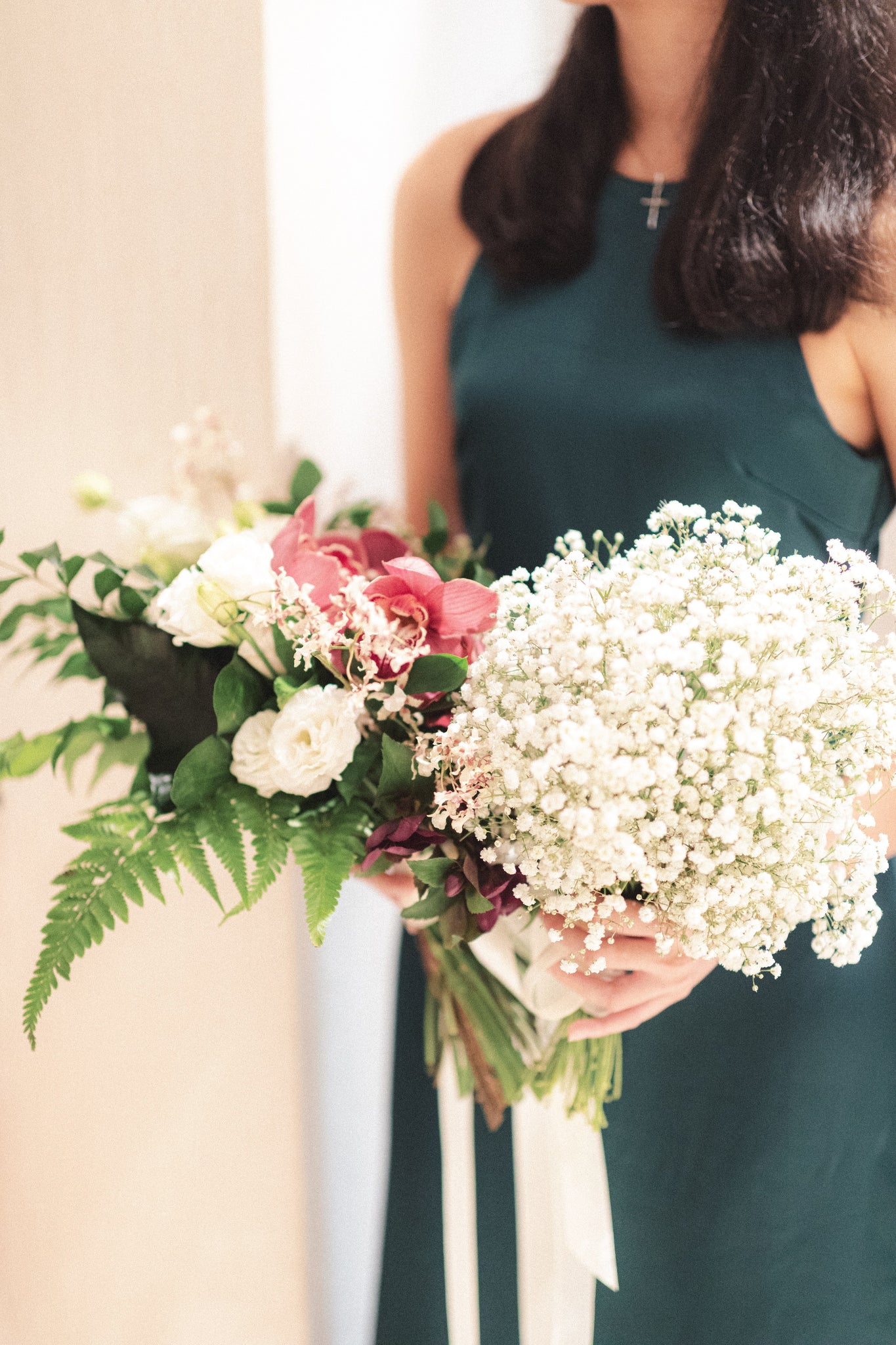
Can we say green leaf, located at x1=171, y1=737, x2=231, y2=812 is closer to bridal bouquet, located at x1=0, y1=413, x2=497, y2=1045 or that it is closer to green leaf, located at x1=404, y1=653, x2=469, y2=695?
bridal bouquet, located at x1=0, y1=413, x2=497, y2=1045

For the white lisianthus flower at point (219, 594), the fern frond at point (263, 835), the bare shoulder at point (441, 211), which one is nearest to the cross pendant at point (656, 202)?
the bare shoulder at point (441, 211)

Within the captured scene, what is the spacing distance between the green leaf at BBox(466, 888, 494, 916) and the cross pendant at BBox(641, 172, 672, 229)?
2.17 ft

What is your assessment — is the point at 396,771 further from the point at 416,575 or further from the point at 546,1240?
the point at 546,1240

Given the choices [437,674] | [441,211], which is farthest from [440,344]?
[437,674]

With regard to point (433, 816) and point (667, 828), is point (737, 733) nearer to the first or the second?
point (667, 828)

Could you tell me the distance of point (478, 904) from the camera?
620 mm

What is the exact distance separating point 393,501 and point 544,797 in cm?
90

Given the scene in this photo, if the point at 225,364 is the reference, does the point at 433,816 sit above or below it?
below

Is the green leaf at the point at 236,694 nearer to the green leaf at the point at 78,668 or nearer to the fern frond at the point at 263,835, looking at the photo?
the fern frond at the point at 263,835

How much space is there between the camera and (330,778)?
62 centimetres

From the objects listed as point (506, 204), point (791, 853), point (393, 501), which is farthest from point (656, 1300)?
point (506, 204)

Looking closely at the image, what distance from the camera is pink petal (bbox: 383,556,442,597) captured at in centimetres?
62

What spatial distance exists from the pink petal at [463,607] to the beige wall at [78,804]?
1.94 ft

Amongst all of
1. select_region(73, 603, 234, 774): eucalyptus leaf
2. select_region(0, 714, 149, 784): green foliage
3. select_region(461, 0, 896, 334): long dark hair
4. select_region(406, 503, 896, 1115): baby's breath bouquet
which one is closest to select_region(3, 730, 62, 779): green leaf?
select_region(0, 714, 149, 784): green foliage
